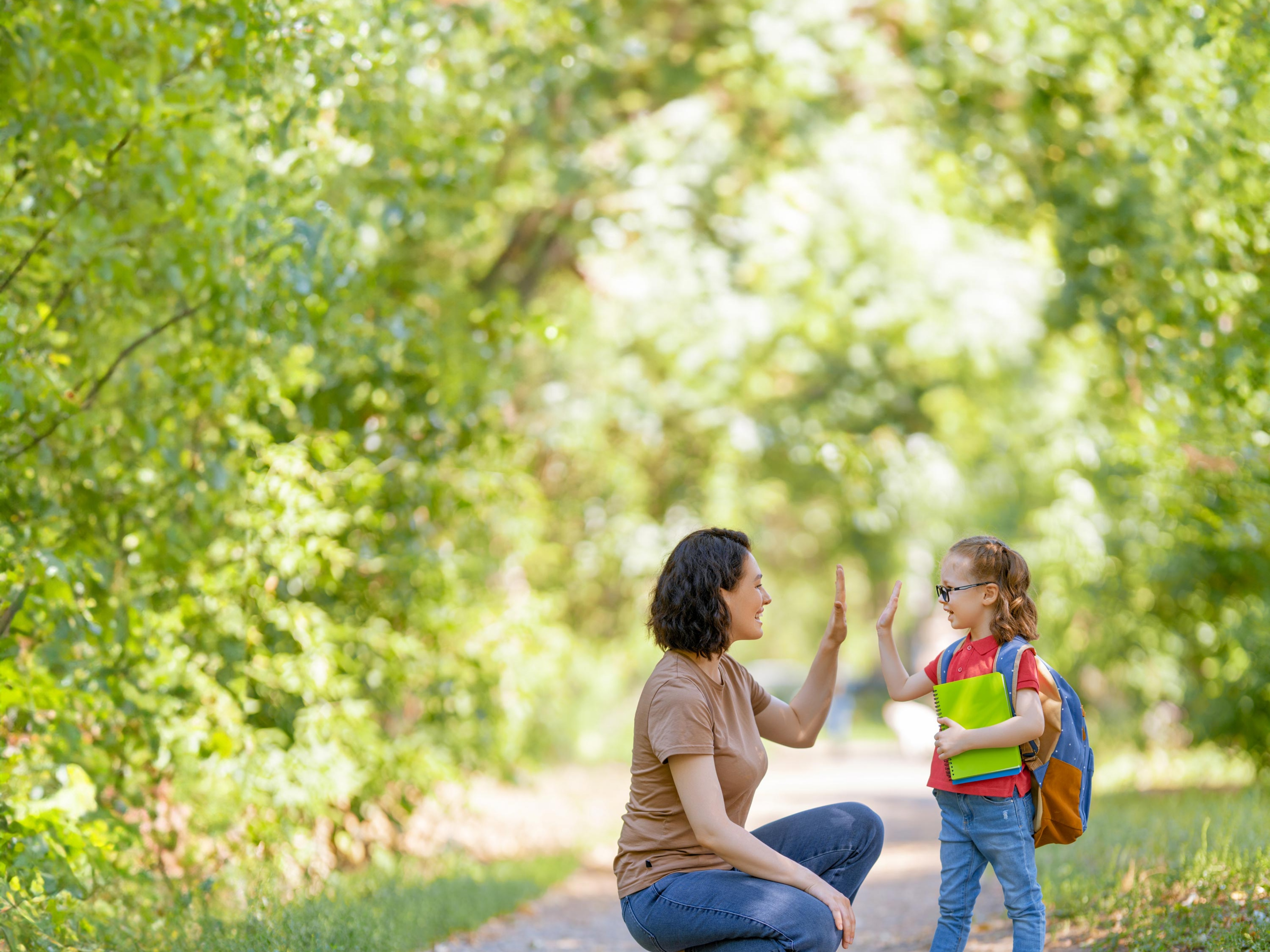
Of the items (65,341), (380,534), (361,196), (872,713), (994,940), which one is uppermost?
(361,196)

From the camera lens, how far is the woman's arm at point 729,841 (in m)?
3.25

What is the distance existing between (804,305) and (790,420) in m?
1.36

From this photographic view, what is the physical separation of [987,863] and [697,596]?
127cm

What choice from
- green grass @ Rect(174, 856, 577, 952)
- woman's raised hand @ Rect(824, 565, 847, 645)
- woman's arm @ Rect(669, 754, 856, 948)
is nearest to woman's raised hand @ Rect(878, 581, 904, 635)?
woman's raised hand @ Rect(824, 565, 847, 645)

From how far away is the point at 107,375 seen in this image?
193 inches

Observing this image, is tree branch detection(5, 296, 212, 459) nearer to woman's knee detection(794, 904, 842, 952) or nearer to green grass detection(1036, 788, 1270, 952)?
woman's knee detection(794, 904, 842, 952)

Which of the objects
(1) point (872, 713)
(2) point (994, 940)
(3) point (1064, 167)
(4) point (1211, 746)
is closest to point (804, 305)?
(3) point (1064, 167)

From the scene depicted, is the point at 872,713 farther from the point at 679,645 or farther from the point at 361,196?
the point at 679,645

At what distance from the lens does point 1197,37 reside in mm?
5172

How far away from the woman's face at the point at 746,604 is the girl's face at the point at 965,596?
0.61m

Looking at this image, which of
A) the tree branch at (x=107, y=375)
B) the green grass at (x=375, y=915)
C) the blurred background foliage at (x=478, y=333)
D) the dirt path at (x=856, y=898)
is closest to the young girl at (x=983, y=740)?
the dirt path at (x=856, y=898)

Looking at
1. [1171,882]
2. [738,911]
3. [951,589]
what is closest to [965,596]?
[951,589]

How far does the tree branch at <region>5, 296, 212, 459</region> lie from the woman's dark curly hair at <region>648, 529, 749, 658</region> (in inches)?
98.0

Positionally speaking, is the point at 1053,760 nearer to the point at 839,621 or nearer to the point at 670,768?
the point at 839,621
